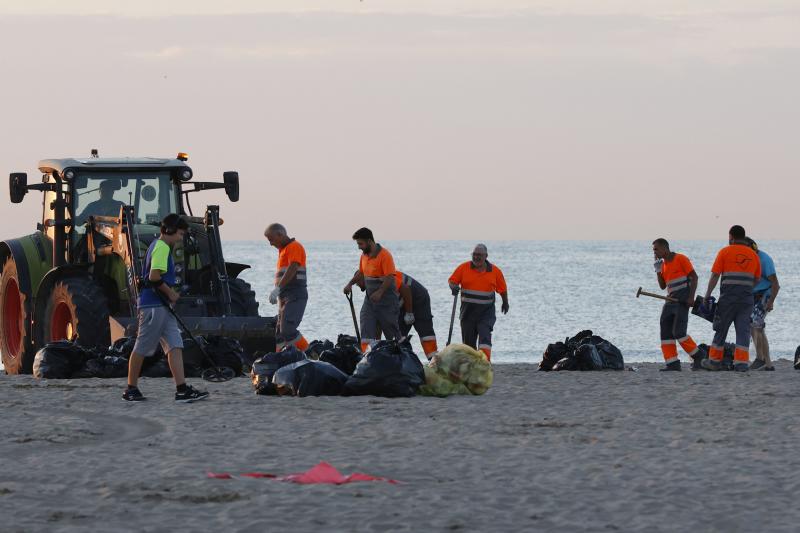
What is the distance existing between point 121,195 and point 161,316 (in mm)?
5528

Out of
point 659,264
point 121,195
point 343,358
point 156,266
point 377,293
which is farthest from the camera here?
point 659,264

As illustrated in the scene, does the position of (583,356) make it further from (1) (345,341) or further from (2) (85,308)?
(2) (85,308)

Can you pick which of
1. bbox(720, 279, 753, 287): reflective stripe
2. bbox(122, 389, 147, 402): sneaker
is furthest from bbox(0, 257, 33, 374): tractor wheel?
bbox(720, 279, 753, 287): reflective stripe

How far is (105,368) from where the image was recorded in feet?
51.2

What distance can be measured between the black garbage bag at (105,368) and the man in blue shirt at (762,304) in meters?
7.15

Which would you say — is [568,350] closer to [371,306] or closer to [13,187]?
[371,306]

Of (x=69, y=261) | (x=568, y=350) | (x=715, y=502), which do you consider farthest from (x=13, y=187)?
(x=715, y=502)

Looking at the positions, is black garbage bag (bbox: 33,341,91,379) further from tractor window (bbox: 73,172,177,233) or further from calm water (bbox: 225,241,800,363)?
calm water (bbox: 225,241,800,363)

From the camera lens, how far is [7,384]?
49.5ft

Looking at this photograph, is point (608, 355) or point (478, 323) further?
point (478, 323)

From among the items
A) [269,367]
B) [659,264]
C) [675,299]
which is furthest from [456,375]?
[659,264]

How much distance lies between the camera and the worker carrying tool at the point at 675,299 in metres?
17.5

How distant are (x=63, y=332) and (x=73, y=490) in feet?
31.6

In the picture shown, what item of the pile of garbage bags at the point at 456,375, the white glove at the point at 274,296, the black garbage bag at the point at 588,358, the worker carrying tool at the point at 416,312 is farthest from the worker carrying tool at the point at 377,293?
the pile of garbage bags at the point at 456,375
